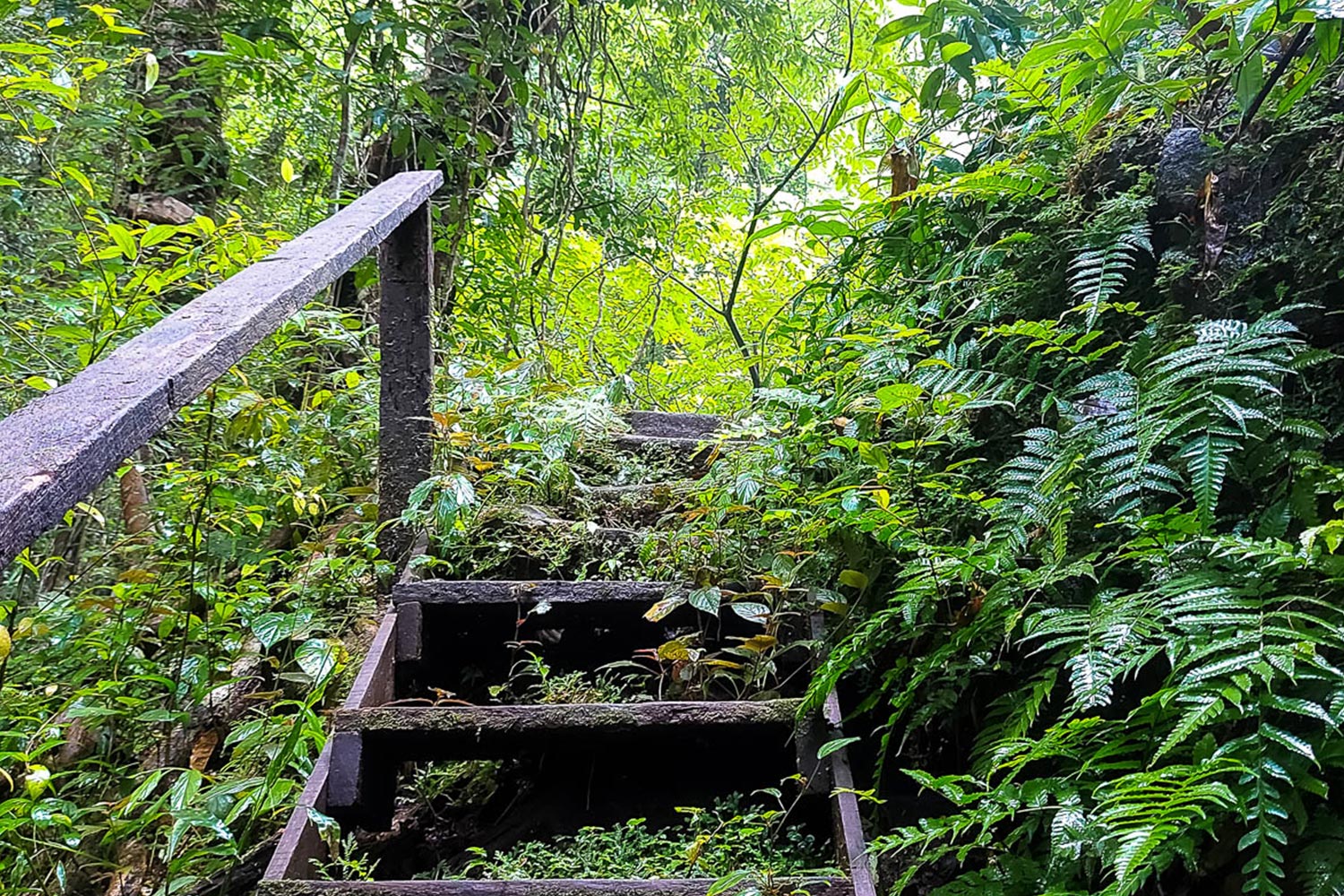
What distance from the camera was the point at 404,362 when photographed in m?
2.04

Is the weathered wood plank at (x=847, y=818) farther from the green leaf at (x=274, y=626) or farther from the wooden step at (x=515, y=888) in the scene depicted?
the green leaf at (x=274, y=626)

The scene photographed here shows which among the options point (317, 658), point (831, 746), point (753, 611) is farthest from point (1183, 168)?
point (317, 658)

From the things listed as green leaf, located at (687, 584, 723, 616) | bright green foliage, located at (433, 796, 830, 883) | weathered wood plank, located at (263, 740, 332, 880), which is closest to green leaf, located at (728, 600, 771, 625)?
green leaf, located at (687, 584, 723, 616)

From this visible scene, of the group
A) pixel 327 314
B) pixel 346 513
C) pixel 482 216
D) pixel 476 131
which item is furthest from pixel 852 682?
pixel 482 216

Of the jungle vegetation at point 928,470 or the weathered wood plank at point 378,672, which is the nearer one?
the jungle vegetation at point 928,470

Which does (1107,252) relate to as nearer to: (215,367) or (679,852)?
(679,852)

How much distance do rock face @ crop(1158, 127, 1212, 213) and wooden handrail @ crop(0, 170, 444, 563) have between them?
5.49ft

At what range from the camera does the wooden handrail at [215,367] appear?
67cm

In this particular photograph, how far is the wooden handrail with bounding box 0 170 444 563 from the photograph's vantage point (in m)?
0.67

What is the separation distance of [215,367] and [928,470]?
127 centimetres

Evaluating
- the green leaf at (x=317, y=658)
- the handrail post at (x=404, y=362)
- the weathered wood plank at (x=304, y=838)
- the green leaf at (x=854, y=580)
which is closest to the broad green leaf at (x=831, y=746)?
the green leaf at (x=854, y=580)

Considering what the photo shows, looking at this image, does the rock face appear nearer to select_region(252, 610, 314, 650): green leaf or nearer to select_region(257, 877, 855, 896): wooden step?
select_region(257, 877, 855, 896): wooden step

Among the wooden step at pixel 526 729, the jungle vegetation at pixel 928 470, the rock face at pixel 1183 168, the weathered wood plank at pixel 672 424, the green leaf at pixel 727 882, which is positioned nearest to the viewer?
the jungle vegetation at pixel 928 470

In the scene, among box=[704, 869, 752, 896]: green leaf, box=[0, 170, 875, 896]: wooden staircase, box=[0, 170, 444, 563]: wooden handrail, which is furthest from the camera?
box=[704, 869, 752, 896]: green leaf
